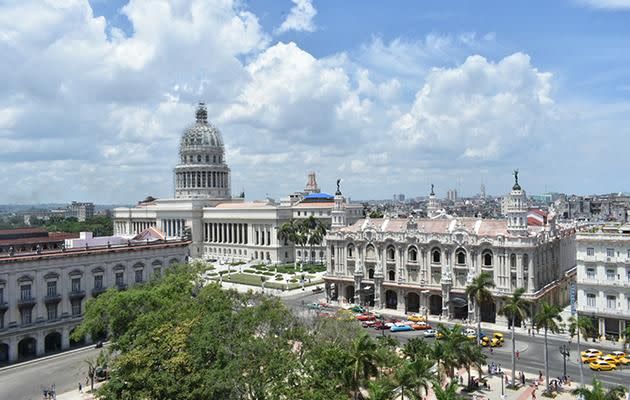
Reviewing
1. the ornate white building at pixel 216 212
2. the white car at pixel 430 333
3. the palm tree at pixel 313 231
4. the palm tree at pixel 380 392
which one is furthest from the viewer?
the ornate white building at pixel 216 212

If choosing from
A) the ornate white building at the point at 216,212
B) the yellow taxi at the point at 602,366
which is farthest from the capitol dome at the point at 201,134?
the yellow taxi at the point at 602,366

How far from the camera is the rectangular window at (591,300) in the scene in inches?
2785

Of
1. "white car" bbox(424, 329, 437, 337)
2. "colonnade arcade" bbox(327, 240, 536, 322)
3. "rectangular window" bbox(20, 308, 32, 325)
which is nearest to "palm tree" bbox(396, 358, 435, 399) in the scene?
"white car" bbox(424, 329, 437, 337)

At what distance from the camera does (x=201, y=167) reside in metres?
175

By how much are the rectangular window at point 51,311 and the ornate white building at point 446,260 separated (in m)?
44.2

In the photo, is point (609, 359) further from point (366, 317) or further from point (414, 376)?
point (366, 317)

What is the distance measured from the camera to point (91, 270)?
74.9 meters

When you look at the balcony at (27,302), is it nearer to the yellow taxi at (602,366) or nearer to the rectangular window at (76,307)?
the rectangular window at (76,307)

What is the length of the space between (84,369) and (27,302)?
12.0 m

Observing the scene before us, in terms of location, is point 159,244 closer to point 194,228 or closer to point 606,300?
point 606,300

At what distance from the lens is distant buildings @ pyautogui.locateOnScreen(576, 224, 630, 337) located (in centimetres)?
6856

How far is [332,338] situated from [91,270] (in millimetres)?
40917

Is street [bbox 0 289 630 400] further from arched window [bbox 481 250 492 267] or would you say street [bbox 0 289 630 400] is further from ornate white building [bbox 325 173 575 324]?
arched window [bbox 481 250 492 267]

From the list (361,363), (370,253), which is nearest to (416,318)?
(370,253)
